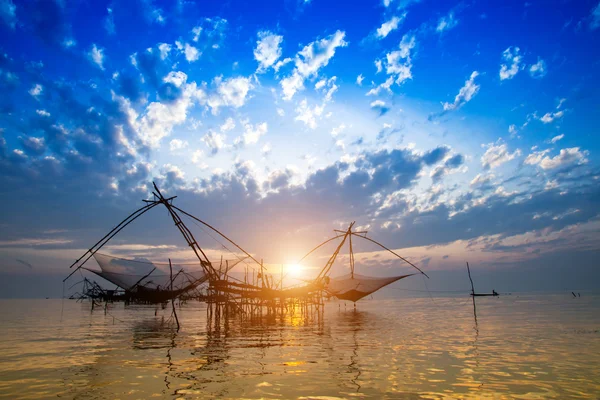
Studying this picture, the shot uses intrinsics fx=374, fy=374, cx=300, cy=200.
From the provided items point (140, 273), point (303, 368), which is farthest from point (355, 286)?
point (303, 368)

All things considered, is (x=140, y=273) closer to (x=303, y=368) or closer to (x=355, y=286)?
(x=355, y=286)

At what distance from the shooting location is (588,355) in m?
10.8

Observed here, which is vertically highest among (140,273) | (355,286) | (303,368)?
(140,273)

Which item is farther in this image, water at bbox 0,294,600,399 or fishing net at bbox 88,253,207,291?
fishing net at bbox 88,253,207,291

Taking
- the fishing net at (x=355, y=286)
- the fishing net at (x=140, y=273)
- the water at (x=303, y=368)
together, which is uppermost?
the fishing net at (x=140, y=273)

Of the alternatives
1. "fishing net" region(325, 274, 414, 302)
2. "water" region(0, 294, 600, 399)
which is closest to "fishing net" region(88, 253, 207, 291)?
"fishing net" region(325, 274, 414, 302)

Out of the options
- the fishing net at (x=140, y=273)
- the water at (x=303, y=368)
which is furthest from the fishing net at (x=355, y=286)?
the water at (x=303, y=368)

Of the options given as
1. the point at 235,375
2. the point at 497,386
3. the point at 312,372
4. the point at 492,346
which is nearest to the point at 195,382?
the point at 235,375

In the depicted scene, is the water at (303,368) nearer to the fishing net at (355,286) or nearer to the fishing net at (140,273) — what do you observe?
the fishing net at (140,273)

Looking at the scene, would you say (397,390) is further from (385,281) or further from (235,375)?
(385,281)

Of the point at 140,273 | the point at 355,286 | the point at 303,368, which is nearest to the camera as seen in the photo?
the point at 303,368

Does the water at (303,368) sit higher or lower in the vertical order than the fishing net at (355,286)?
lower

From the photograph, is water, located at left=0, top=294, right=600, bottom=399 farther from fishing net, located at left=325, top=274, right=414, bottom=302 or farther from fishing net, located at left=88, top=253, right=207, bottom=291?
fishing net, located at left=325, top=274, right=414, bottom=302

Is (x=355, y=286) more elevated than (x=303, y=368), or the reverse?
(x=355, y=286)
